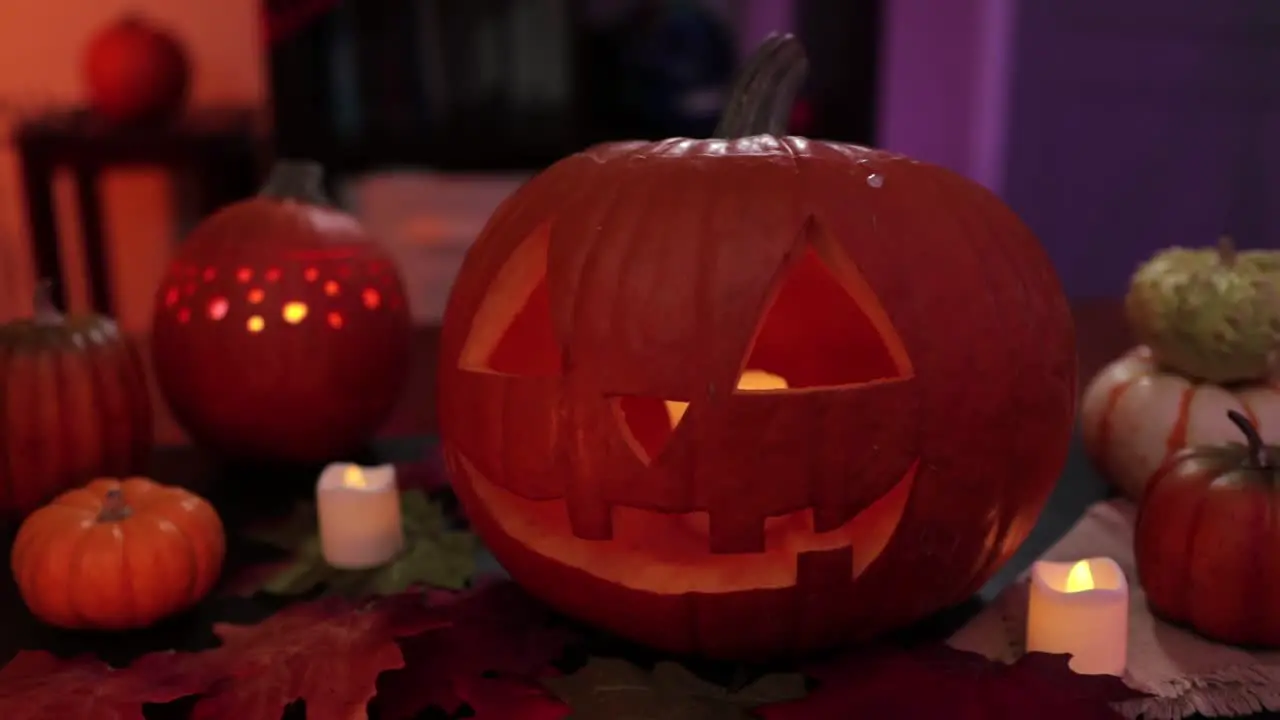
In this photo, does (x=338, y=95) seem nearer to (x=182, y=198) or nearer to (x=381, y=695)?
(x=182, y=198)

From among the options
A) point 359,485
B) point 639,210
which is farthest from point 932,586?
point 359,485

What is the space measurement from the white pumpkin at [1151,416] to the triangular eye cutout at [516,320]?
55cm

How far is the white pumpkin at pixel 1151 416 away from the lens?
0.98m

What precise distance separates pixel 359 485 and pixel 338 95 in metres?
1.97

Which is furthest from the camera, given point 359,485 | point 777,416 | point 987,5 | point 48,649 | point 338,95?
point 338,95

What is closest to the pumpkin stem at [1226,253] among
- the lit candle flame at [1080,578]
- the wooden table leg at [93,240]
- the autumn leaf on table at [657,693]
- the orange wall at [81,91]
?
the lit candle flame at [1080,578]

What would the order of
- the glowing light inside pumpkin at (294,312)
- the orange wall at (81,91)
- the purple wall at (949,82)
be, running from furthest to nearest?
1. the orange wall at (81,91)
2. the purple wall at (949,82)
3. the glowing light inside pumpkin at (294,312)

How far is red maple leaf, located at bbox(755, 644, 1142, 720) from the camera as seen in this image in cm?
69

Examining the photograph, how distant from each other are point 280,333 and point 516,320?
406 millimetres

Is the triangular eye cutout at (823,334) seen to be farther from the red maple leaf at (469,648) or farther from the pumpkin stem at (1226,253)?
the pumpkin stem at (1226,253)

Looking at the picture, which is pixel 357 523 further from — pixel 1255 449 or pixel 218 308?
pixel 1255 449

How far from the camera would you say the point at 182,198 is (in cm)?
311

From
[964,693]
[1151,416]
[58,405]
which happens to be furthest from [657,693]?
[58,405]

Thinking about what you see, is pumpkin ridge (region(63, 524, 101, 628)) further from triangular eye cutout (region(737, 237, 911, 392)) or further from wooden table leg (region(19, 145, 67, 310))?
wooden table leg (region(19, 145, 67, 310))
